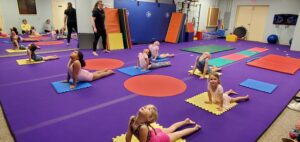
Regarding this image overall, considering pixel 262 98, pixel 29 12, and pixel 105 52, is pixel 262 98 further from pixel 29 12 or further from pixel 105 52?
pixel 29 12

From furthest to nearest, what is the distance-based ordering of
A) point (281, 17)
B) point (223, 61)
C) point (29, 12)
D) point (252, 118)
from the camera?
point (281, 17)
point (29, 12)
point (223, 61)
point (252, 118)

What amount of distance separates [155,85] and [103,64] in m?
2.12

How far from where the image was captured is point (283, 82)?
4965 mm

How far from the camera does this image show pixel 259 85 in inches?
180

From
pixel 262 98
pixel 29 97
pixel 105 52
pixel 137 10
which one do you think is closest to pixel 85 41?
pixel 105 52

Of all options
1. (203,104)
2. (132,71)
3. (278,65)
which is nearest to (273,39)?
(278,65)

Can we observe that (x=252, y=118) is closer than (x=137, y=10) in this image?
Yes

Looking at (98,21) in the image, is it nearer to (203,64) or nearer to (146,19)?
(146,19)

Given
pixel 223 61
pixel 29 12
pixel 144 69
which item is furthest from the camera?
pixel 29 12

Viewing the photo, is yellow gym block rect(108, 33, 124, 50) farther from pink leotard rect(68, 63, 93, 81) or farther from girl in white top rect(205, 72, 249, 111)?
girl in white top rect(205, 72, 249, 111)

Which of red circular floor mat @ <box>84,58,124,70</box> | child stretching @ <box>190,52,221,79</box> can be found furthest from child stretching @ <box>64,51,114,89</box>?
child stretching @ <box>190,52,221,79</box>

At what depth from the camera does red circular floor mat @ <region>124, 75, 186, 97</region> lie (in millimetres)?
3916

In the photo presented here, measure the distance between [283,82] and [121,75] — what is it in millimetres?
4020

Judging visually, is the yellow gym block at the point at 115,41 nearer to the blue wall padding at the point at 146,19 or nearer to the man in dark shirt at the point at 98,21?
the man in dark shirt at the point at 98,21
